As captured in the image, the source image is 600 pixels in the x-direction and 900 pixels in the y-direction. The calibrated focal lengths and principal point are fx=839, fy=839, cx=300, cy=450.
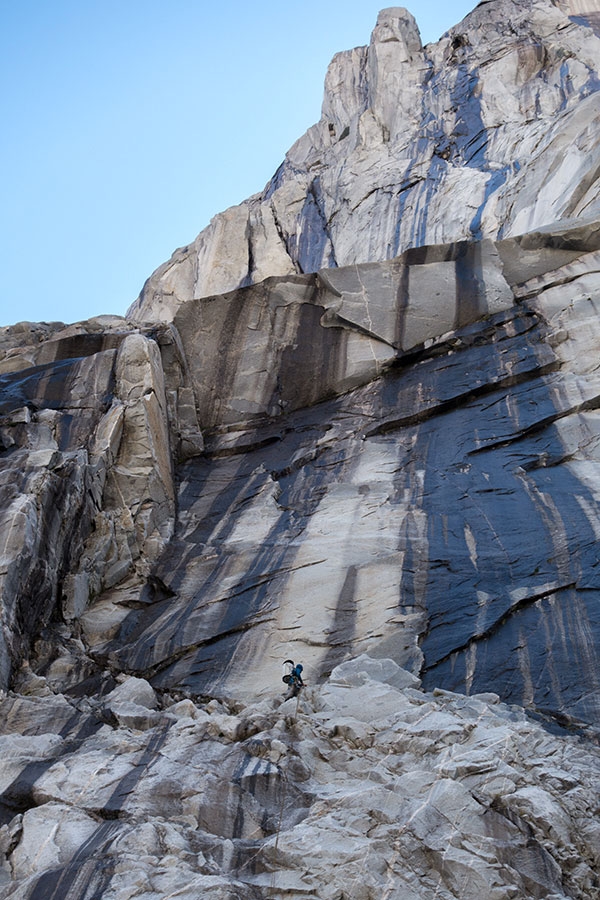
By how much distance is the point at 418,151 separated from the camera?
1495 inches

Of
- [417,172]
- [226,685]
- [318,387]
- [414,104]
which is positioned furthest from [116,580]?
[414,104]

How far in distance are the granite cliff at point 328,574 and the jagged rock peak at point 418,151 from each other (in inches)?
21.3

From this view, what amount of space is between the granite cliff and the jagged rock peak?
541mm

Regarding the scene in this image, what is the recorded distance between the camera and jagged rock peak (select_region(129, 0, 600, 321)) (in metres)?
32.4

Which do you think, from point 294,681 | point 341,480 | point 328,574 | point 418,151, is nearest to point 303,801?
point 294,681

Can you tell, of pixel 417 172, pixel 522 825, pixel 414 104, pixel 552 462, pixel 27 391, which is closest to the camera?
pixel 522 825

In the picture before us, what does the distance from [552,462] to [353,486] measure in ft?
15.0

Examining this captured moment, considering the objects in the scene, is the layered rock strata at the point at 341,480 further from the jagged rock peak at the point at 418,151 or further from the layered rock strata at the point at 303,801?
the jagged rock peak at the point at 418,151

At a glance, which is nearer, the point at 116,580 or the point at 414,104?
the point at 116,580

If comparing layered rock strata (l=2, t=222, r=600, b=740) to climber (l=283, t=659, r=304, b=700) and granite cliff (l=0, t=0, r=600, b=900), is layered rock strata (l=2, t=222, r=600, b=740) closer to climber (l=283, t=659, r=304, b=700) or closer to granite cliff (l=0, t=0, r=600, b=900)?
granite cliff (l=0, t=0, r=600, b=900)

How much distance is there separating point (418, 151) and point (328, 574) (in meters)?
26.7

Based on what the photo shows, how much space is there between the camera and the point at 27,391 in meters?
22.3

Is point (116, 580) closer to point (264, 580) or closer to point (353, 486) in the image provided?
point (264, 580)

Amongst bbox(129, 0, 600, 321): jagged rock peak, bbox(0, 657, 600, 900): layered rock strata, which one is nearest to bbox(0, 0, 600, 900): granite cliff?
bbox(0, 657, 600, 900): layered rock strata
